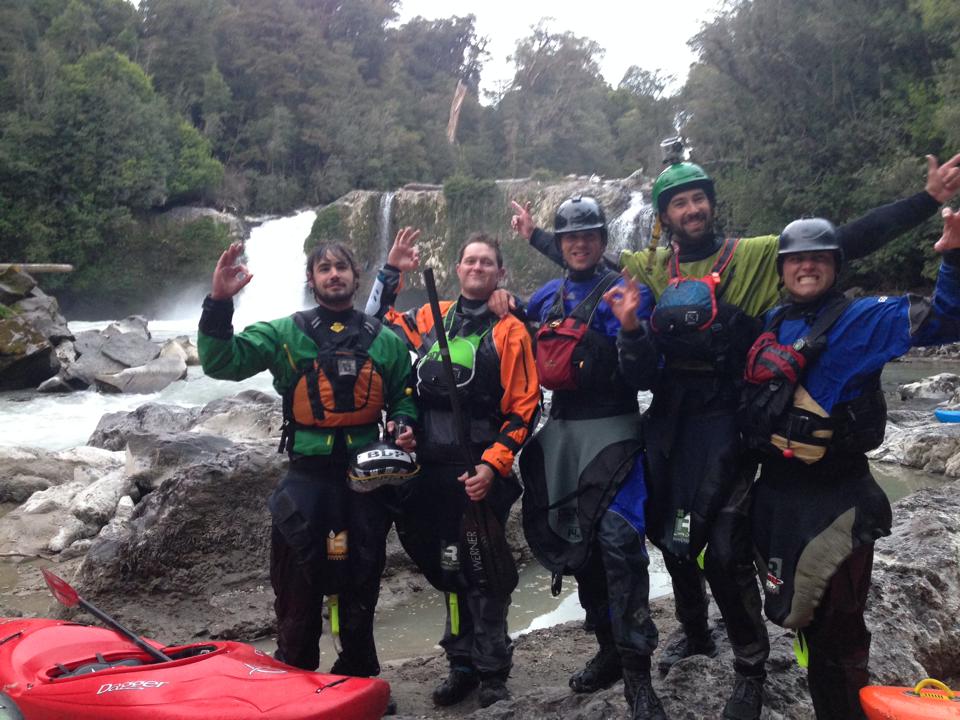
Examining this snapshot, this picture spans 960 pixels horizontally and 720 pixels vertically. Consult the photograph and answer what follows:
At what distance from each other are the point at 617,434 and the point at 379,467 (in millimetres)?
872

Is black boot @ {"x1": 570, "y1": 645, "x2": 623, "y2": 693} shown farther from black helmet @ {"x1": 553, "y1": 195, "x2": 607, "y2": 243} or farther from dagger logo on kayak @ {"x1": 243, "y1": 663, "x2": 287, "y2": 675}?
black helmet @ {"x1": 553, "y1": 195, "x2": 607, "y2": 243}

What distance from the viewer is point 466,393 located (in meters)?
3.11

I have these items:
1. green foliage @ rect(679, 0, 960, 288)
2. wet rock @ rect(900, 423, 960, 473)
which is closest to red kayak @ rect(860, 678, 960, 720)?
wet rock @ rect(900, 423, 960, 473)

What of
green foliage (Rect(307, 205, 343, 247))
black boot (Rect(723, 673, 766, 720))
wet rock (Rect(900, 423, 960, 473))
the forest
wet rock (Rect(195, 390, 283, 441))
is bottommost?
wet rock (Rect(900, 423, 960, 473))

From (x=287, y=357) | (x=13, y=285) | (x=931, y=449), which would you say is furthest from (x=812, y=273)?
(x=13, y=285)

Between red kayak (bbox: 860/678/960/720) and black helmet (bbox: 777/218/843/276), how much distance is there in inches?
49.1

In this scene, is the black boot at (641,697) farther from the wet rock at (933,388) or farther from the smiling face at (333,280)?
the wet rock at (933,388)

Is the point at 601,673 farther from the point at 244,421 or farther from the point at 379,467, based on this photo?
the point at 244,421

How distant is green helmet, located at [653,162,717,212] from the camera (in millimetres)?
2973

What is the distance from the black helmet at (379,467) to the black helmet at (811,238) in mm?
1504

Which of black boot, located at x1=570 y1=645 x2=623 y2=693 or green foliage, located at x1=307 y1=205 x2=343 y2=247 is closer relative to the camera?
black boot, located at x1=570 y1=645 x2=623 y2=693

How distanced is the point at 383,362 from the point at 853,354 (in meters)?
1.69

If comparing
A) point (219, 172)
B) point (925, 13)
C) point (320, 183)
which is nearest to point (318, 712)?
point (925, 13)

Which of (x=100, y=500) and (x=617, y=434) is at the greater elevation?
(x=617, y=434)
